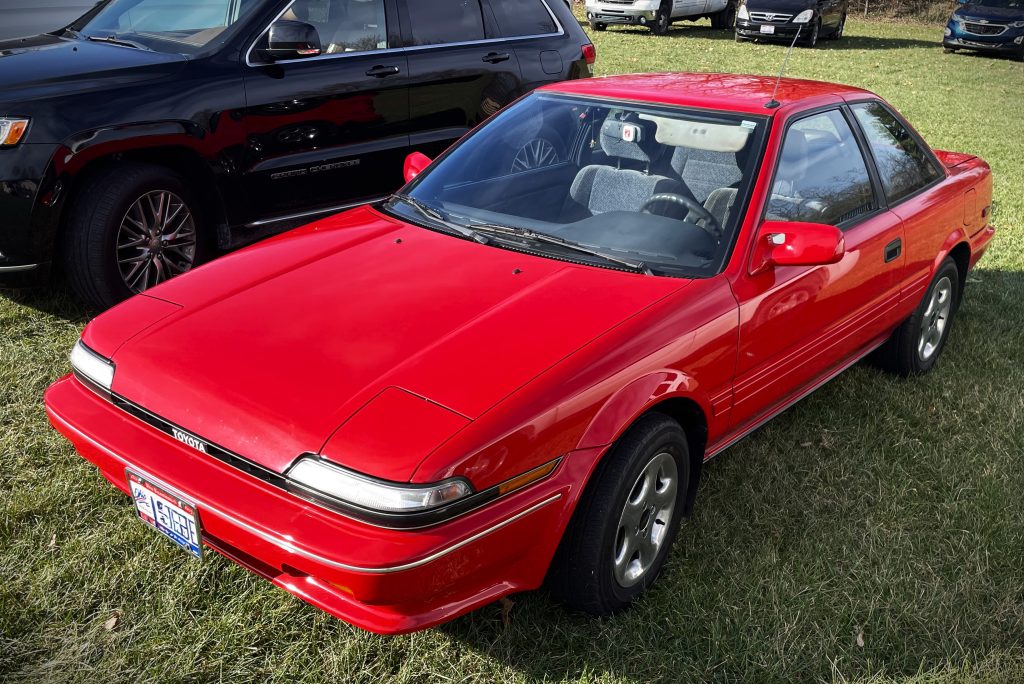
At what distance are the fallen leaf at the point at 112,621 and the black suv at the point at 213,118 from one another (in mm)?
2206

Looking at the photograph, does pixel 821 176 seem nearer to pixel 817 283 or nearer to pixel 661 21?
pixel 817 283

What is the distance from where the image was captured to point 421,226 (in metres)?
3.51

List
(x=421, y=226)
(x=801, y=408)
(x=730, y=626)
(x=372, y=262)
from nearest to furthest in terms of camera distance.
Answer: (x=730, y=626)
(x=372, y=262)
(x=421, y=226)
(x=801, y=408)

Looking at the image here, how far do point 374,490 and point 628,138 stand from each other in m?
1.97

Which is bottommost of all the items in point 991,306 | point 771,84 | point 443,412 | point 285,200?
point 991,306

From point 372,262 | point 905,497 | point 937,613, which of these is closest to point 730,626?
point 937,613

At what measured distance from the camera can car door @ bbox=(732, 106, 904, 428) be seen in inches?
128

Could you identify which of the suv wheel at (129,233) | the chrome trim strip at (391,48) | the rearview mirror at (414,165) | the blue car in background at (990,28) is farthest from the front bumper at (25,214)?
the blue car in background at (990,28)

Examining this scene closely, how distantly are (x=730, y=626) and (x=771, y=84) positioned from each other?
2.31 meters

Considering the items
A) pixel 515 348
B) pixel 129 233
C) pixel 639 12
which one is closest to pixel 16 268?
pixel 129 233

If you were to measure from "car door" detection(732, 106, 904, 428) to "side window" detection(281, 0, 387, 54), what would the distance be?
9.56 feet

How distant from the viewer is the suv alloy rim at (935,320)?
15.4 feet

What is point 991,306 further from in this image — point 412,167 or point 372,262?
point 372,262

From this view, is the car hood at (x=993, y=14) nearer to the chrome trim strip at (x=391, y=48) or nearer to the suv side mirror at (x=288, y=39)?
the chrome trim strip at (x=391, y=48)
